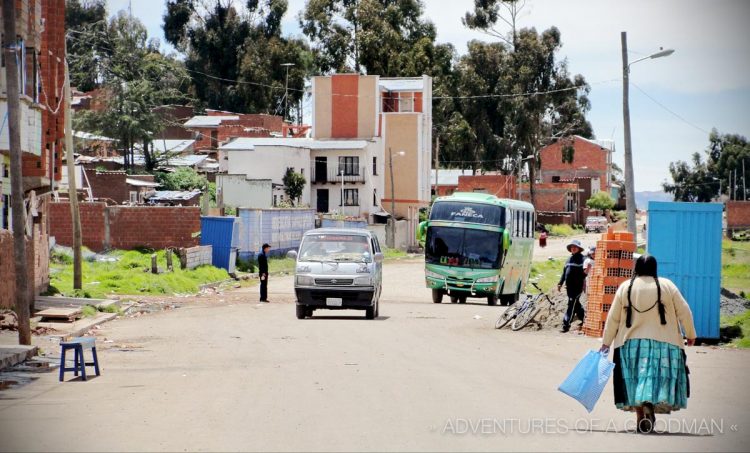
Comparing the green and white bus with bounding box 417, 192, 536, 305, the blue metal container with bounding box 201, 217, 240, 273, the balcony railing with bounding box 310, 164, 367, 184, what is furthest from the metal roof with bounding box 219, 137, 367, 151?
the green and white bus with bounding box 417, 192, 536, 305

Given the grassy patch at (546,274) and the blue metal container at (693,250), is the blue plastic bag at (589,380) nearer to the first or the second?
the blue metal container at (693,250)

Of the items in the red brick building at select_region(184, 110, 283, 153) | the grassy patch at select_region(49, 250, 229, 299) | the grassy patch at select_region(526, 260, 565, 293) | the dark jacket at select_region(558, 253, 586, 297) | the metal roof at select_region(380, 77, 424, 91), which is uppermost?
the metal roof at select_region(380, 77, 424, 91)

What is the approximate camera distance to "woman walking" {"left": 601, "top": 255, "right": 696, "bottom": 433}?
10328 millimetres

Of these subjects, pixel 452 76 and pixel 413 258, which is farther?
pixel 452 76

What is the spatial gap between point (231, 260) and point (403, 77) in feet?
152

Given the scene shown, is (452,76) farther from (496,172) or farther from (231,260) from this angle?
(231,260)

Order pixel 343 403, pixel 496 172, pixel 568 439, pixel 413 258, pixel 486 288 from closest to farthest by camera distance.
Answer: pixel 568 439, pixel 343 403, pixel 486 288, pixel 413 258, pixel 496 172

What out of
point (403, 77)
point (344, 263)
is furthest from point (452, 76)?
point (344, 263)

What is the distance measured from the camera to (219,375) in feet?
49.4

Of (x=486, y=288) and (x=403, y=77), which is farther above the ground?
(x=403, y=77)

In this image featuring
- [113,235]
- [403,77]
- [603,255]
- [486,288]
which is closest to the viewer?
[603,255]

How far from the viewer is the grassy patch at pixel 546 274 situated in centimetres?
4872

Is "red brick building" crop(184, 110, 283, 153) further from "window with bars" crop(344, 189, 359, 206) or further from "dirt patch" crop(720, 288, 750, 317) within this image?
"dirt patch" crop(720, 288, 750, 317)

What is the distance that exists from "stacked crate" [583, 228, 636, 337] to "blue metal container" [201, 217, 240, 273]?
1024 inches
